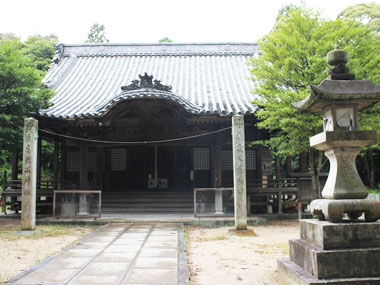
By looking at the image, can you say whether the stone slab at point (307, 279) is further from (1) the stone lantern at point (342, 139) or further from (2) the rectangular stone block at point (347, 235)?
(1) the stone lantern at point (342, 139)

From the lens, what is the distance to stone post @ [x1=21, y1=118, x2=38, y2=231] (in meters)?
8.69

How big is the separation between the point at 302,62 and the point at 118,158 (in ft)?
32.0

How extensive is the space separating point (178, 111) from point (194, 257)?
6.44m

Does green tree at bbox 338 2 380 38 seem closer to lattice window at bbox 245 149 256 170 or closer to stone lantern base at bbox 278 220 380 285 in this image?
lattice window at bbox 245 149 256 170

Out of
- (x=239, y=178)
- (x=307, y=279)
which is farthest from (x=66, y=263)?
(x=239, y=178)

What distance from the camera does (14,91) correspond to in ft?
33.1

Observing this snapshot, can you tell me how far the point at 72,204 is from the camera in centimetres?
1099

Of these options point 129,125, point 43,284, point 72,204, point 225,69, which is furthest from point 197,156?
point 43,284

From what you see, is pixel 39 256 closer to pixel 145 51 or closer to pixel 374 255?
pixel 374 255

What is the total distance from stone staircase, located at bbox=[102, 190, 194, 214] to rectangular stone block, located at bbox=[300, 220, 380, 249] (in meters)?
8.76

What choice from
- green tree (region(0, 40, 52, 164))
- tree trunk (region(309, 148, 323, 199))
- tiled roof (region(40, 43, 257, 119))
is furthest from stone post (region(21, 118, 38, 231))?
tree trunk (region(309, 148, 323, 199))

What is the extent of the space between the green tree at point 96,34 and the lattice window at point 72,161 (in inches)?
1350

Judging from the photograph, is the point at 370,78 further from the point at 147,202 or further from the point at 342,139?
the point at 147,202

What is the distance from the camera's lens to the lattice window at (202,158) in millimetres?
15086
